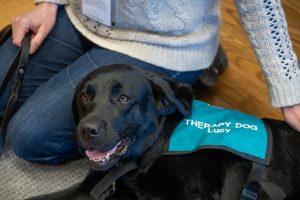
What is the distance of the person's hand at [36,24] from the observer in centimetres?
141

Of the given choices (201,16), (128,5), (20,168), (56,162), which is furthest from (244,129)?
(20,168)

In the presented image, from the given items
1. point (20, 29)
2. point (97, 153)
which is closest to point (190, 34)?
point (97, 153)

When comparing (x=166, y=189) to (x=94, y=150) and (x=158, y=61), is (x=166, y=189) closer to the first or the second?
(x=94, y=150)

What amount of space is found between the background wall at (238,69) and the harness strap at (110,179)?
680mm

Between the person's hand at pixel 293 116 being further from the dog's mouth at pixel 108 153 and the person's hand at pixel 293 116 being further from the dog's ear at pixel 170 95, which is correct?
the dog's mouth at pixel 108 153

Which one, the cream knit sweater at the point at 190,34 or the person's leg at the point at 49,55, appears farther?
the person's leg at the point at 49,55

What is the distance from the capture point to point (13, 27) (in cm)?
145

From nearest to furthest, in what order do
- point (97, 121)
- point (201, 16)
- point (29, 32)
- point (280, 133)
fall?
point (97, 121), point (280, 133), point (201, 16), point (29, 32)

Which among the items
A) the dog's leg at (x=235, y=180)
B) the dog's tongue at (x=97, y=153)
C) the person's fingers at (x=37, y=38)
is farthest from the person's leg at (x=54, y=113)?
the dog's leg at (x=235, y=180)

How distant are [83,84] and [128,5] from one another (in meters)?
0.27

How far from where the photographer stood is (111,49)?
52.2 inches

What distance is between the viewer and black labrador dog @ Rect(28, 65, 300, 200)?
1.08 metres

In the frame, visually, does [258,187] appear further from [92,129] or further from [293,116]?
[92,129]

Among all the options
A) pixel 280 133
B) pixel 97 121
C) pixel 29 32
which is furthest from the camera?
pixel 29 32
